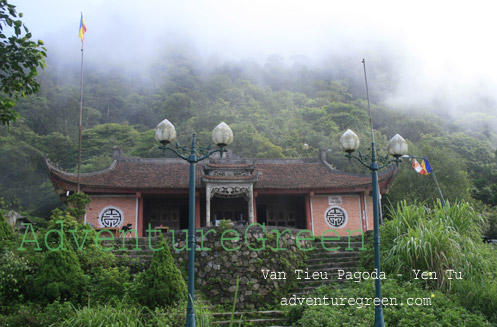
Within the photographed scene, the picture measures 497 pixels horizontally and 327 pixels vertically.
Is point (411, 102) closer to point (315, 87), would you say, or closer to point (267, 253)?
point (315, 87)

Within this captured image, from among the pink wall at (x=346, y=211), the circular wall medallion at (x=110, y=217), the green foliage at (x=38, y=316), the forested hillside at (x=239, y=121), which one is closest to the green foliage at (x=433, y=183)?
the forested hillside at (x=239, y=121)

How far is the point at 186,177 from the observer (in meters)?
18.5

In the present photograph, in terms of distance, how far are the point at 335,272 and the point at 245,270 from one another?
2248 mm

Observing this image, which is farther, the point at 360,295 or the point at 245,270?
the point at 245,270

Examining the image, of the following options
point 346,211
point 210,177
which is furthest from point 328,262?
point 346,211

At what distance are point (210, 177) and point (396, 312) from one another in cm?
935

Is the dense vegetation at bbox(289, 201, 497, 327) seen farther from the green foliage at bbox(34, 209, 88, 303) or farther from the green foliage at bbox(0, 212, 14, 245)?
the green foliage at bbox(0, 212, 14, 245)

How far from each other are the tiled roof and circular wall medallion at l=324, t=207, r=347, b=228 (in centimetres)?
110

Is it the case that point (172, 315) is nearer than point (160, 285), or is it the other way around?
point (172, 315)

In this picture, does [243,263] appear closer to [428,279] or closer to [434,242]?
[428,279]

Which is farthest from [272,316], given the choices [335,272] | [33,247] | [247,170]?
[247,170]

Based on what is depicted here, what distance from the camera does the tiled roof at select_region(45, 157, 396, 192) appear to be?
1669 cm

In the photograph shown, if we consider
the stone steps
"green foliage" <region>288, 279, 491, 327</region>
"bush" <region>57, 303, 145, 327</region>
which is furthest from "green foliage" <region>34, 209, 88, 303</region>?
the stone steps

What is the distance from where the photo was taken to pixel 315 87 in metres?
60.6
